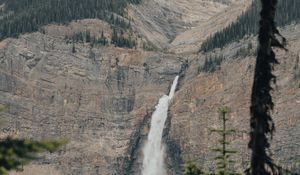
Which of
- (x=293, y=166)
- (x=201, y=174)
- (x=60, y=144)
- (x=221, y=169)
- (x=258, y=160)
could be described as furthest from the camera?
(x=293, y=166)

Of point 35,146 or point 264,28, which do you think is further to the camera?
point 264,28

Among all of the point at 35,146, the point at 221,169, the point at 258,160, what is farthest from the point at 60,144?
the point at 221,169

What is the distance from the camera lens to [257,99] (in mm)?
21797

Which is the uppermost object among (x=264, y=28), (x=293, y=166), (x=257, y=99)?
(x=264, y=28)

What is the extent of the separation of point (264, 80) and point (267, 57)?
61cm

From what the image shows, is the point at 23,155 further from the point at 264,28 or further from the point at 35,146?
the point at 264,28

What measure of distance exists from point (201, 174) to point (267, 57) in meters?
13.8

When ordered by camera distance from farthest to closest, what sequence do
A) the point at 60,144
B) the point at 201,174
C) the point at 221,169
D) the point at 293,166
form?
the point at 293,166
the point at 201,174
the point at 221,169
the point at 60,144

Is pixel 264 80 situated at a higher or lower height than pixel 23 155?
higher

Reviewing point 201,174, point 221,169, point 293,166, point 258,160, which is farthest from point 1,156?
point 293,166

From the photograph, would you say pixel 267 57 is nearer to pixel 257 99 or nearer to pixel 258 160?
pixel 257 99

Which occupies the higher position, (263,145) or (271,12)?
(271,12)

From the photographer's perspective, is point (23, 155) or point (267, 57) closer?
point (23, 155)

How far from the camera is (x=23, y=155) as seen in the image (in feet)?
58.3
